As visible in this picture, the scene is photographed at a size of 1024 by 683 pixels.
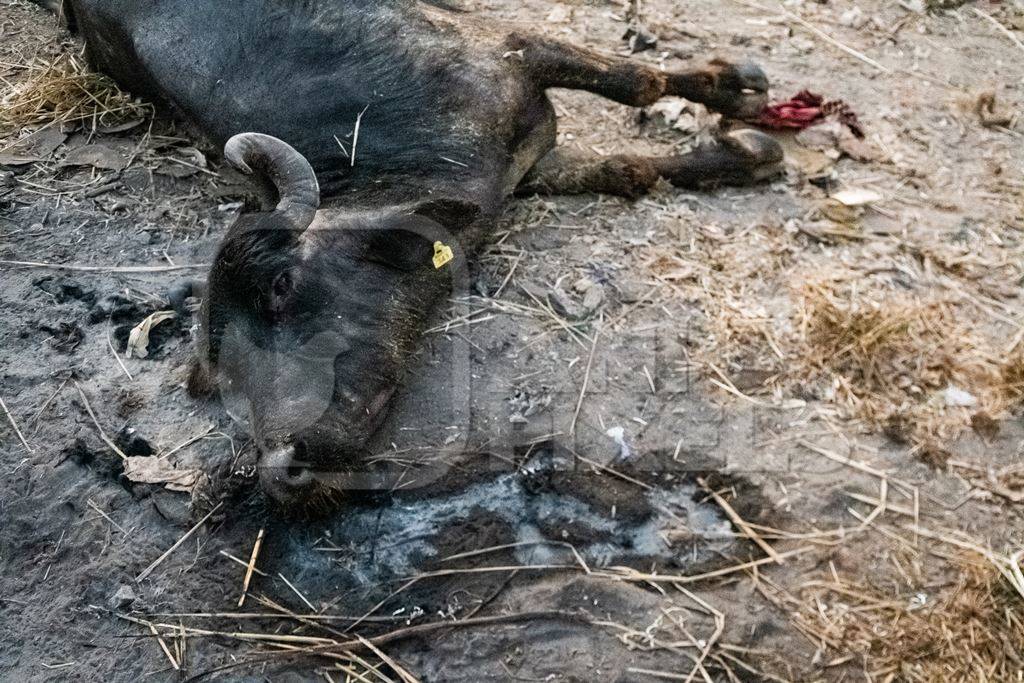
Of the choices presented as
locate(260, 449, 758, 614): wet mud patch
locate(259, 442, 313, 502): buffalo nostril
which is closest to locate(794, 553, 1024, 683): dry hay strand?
locate(260, 449, 758, 614): wet mud patch

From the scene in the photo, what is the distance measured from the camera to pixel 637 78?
4.68 meters

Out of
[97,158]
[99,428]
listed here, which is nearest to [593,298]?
[99,428]

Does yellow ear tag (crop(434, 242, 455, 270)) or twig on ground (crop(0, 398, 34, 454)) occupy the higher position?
yellow ear tag (crop(434, 242, 455, 270))

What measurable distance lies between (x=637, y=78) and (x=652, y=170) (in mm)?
443

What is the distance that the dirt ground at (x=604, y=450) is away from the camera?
3.14 m

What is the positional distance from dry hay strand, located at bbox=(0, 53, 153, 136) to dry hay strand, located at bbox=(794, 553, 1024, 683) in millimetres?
4505

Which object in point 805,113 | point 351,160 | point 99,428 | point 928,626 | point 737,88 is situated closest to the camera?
point 928,626

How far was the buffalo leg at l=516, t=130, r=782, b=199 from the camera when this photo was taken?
15.4 ft

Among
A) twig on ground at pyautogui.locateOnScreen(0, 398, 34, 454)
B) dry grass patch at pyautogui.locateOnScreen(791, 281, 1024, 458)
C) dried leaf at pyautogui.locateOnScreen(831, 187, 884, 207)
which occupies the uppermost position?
dried leaf at pyautogui.locateOnScreen(831, 187, 884, 207)

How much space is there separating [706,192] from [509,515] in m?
2.10

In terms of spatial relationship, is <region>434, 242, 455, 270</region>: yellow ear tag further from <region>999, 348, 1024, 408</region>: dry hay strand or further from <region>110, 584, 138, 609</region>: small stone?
<region>999, 348, 1024, 408</region>: dry hay strand

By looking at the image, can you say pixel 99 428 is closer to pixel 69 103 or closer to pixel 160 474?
pixel 160 474

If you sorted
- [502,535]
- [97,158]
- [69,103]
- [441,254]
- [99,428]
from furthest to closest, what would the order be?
1. [69,103]
2. [97,158]
3. [441,254]
4. [99,428]
5. [502,535]

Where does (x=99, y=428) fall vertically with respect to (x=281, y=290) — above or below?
below
